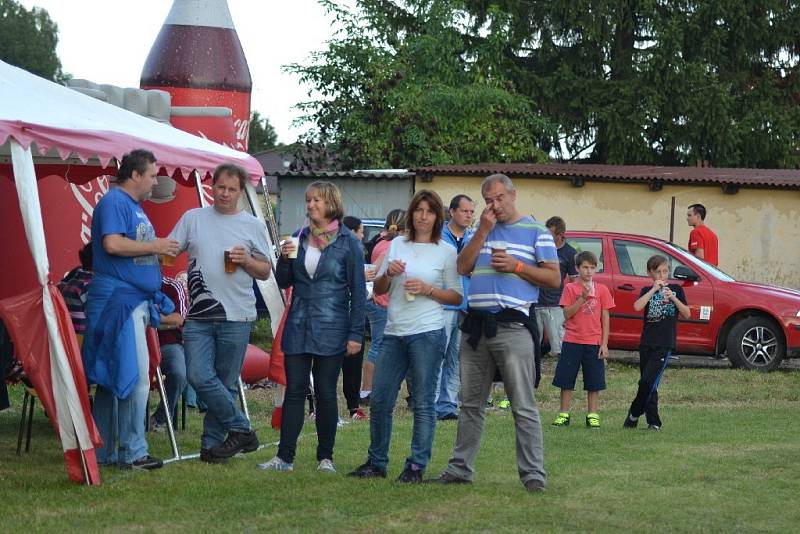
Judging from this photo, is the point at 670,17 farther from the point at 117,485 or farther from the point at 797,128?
the point at 117,485

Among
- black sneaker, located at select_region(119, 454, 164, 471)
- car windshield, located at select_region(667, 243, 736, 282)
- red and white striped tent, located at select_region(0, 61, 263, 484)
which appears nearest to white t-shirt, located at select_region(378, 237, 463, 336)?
black sneaker, located at select_region(119, 454, 164, 471)

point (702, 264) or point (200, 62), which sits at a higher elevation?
point (200, 62)

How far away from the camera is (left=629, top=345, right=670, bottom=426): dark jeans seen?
35.6 feet

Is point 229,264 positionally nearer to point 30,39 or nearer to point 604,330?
point 604,330

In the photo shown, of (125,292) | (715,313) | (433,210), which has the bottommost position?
(715,313)

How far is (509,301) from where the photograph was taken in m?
7.38

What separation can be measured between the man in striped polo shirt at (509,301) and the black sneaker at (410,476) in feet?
1.94

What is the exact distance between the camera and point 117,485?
24.7ft

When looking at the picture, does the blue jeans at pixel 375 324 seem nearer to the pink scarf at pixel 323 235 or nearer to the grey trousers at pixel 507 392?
the pink scarf at pixel 323 235

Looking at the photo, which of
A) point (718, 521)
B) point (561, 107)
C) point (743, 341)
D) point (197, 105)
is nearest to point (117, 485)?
point (718, 521)

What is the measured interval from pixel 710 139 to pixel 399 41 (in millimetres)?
8807

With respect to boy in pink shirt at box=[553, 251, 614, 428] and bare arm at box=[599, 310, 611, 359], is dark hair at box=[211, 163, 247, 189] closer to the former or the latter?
boy in pink shirt at box=[553, 251, 614, 428]

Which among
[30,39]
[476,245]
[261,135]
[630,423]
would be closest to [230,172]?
[476,245]

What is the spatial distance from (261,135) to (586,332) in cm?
7129
